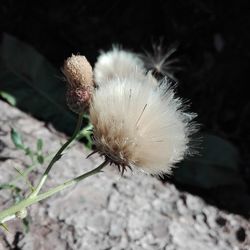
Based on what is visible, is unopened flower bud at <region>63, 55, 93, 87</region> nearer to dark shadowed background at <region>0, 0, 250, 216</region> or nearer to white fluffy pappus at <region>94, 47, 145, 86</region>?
white fluffy pappus at <region>94, 47, 145, 86</region>

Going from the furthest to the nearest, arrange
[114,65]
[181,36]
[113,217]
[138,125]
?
1. [181,36]
2. [113,217]
3. [114,65]
4. [138,125]

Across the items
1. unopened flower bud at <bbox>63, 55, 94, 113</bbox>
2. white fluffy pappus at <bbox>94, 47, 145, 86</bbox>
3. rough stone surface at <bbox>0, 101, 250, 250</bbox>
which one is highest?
white fluffy pappus at <bbox>94, 47, 145, 86</bbox>

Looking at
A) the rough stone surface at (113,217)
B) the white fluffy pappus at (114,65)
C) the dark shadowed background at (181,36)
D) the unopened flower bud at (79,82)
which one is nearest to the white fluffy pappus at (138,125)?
the unopened flower bud at (79,82)

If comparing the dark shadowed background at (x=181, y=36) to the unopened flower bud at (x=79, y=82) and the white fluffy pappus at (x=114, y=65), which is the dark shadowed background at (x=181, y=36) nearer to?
the white fluffy pappus at (x=114, y=65)

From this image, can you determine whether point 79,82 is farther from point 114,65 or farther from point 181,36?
point 181,36

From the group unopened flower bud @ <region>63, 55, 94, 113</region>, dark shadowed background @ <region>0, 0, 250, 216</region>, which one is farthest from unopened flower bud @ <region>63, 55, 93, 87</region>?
dark shadowed background @ <region>0, 0, 250, 216</region>

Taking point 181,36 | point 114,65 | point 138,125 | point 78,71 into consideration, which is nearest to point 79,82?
point 78,71

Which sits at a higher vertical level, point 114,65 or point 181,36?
point 181,36
